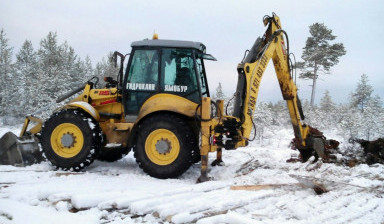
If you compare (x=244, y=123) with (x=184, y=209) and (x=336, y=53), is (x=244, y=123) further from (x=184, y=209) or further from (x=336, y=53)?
(x=336, y=53)

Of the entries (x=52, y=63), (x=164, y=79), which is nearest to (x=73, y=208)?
(x=164, y=79)

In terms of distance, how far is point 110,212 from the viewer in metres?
3.86

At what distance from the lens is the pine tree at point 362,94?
1673 inches

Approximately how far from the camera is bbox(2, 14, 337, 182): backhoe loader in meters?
5.71

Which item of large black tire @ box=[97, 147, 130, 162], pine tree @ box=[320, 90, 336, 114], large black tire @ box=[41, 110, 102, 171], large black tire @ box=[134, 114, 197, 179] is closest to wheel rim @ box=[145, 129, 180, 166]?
large black tire @ box=[134, 114, 197, 179]

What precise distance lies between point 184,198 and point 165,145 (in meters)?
1.57

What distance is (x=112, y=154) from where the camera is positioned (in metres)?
7.40

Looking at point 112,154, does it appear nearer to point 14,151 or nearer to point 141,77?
point 14,151

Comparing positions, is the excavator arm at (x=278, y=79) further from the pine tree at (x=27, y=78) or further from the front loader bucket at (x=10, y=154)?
the pine tree at (x=27, y=78)

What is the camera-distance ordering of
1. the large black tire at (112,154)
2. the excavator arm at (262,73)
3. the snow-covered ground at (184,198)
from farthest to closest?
the large black tire at (112,154) < the excavator arm at (262,73) < the snow-covered ground at (184,198)

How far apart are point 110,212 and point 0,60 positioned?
134 ft

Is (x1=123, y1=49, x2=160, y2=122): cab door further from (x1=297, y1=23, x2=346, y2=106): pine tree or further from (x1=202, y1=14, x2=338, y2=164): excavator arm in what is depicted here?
(x1=297, y1=23, x2=346, y2=106): pine tree

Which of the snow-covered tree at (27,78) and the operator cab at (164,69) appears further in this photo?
the snow-covered tree at (27,78)

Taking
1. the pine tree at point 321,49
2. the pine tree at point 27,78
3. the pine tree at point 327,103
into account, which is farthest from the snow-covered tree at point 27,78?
the pine tree at point 327,103
